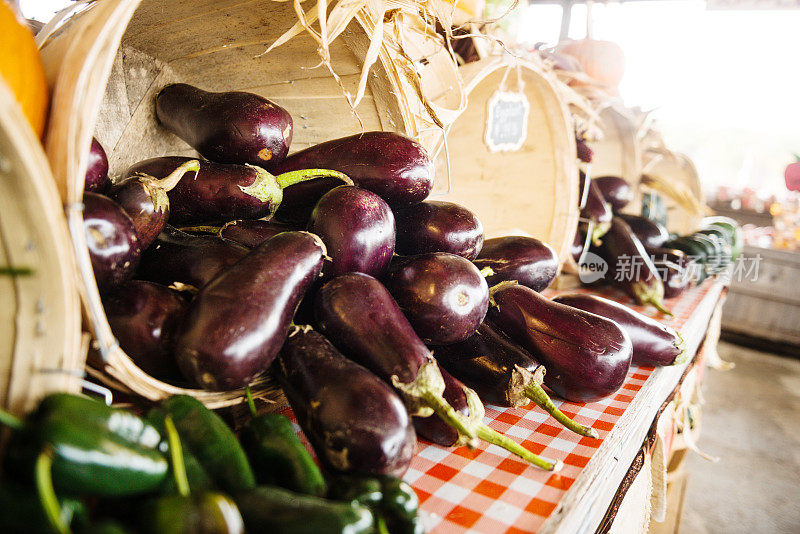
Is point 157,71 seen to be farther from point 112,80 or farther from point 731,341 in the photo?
point 731,341

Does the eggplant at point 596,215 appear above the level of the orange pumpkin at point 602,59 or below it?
below

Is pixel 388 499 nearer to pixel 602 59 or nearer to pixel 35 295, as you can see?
pixel 35 295

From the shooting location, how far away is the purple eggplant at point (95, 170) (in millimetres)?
567

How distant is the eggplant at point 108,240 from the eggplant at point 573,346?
0.56 metres

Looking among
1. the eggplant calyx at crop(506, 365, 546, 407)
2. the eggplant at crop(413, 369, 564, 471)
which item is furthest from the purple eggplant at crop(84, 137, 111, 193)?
the eggplant calyx at crop(506, 365, 546, 407)

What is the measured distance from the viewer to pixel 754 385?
321 cm

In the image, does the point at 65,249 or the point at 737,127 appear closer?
the point at 65,249

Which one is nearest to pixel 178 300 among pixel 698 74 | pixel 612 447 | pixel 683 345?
pixel 612 447

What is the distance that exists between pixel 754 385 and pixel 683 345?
9.26ft

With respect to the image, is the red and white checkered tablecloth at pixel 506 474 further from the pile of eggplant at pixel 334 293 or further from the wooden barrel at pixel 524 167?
the wooden barrel at pixel 524 167

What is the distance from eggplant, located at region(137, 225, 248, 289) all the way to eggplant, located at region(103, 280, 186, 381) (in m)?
0.06

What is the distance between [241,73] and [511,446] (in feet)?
2.48

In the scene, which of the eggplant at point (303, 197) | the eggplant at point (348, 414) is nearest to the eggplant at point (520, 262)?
the eggplant at point (303, 197)

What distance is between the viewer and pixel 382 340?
1.92 feet
